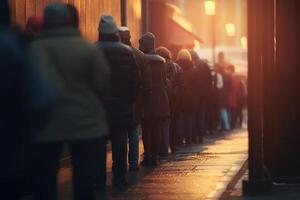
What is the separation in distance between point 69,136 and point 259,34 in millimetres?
4204

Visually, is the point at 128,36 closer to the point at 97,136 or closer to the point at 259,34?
the point at 259,34

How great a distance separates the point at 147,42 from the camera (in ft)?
50.4

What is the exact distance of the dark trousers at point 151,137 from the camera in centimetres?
1531

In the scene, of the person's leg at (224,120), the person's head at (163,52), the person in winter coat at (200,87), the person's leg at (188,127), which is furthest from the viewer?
the person's leg at (224,120)

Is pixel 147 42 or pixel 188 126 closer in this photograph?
pixel 147 42

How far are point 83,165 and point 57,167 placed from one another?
20 cm

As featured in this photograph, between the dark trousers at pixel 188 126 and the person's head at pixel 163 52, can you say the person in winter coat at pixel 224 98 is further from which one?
the person's head at pixel 163 52

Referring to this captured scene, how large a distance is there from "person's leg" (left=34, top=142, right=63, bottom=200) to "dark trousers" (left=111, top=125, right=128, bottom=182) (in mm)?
3961

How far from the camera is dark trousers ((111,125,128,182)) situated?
12051 mm

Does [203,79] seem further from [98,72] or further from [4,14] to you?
[4,14]

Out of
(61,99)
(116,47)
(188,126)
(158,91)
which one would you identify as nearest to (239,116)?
(188,126)

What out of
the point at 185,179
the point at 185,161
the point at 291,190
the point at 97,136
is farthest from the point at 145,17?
the point at 97,136

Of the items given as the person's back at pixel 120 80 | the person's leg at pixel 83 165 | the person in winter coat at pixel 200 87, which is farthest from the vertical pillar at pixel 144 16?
the person's leg at pixel 83 165

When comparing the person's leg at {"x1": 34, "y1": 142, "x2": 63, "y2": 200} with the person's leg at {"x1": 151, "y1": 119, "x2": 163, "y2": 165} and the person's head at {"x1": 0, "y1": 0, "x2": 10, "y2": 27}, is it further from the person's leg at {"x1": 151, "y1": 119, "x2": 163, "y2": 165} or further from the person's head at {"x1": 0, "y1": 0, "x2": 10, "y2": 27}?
the person's leg at {"x1": 151, "y1": 119, "x2": 163, "y2": 165}
